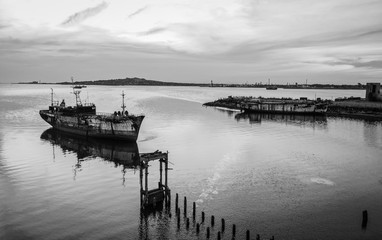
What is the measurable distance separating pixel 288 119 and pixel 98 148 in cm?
5983

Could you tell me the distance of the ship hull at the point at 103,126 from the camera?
52312 mm

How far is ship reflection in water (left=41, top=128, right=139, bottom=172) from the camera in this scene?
4217 cm

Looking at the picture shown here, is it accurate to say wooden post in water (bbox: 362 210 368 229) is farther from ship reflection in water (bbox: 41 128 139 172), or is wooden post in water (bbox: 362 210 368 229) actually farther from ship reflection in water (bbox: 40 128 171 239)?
ship reflection in water (bbox: 41 128 139 172)

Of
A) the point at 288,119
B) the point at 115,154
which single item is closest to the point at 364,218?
the point at 115,154

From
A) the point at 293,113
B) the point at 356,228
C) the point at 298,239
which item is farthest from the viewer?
the point at 293,113

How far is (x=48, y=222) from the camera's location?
74.5 feet

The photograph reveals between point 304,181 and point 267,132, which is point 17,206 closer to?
point 304,181

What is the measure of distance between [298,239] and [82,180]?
73.1 feet

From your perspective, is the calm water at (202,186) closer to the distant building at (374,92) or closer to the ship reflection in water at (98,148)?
the ship reflection in water at (98,148)

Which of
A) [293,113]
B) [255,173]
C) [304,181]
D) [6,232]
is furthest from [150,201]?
[293,113]

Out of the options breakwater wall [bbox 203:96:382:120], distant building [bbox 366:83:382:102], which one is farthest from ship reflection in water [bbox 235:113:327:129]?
distant building [bbox 366:83:382:102]

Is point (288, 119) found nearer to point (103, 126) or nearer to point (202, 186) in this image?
point (103, 126)

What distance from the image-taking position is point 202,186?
30391 mm

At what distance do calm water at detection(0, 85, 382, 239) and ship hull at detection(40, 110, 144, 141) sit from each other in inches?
82.0
